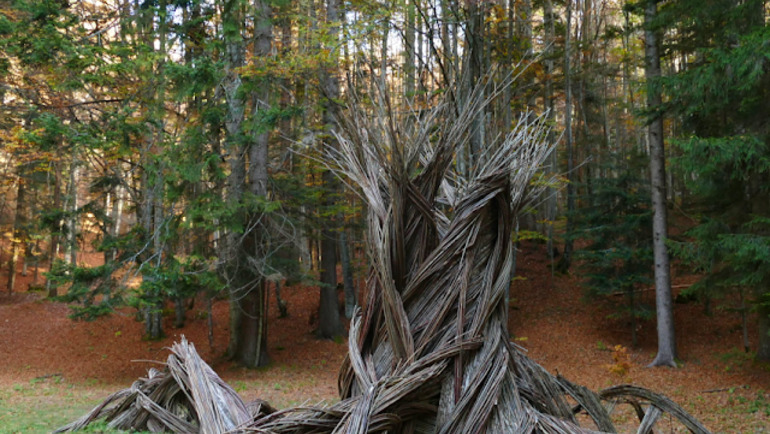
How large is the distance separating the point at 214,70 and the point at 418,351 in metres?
8.19

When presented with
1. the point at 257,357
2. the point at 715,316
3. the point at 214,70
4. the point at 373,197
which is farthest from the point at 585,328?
the point at 373,197

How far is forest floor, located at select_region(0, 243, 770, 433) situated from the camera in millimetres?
8945

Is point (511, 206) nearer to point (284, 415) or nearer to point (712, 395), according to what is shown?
point (284, 415)

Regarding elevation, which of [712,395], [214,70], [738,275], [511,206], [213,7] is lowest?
[712,395]

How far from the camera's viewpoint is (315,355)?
13.1 meters

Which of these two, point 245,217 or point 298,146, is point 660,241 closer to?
point 298,146

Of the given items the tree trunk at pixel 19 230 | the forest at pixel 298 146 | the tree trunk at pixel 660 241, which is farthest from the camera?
the tree trunk at pixel 19 230

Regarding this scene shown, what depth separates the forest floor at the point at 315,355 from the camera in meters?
8.95

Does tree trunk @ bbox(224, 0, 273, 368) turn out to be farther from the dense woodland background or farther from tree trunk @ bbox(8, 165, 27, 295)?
tree trunk @ bbox(8, 165, 27, 295)

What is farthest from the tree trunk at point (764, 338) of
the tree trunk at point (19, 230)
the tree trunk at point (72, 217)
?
the tree trunk at point (19, 230)

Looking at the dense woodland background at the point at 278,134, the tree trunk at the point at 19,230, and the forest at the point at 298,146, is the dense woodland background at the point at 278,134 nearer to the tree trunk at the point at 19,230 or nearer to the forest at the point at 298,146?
the forest at the point at 298,146

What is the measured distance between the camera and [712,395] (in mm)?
9250

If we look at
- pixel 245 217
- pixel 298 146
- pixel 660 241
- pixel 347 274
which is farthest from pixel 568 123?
pixel 245 217

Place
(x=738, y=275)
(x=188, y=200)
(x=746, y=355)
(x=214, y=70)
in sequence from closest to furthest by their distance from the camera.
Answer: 1. (x=738, y=275)
2. (x=214, y=70)
3. (x=746, y=355)
4. (x=188, y=200)
